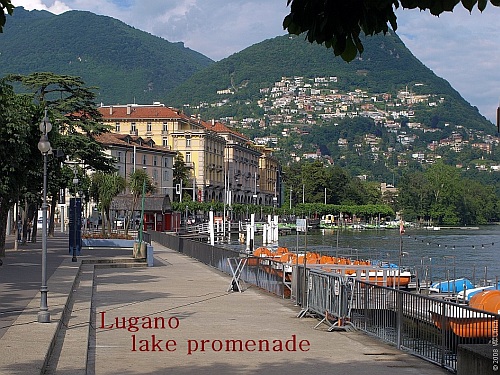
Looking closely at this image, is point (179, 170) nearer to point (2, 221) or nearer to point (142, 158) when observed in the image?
point (142, 158)

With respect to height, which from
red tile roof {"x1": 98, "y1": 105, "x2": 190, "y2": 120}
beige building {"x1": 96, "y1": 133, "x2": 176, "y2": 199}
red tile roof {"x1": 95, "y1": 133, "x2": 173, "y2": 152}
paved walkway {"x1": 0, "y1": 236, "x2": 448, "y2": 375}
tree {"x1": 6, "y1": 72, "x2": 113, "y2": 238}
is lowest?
paved walkway {"x1": 0, "y1": 236, "x2": 448, "y2": 375}

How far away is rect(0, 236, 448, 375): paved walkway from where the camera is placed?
42.7ft

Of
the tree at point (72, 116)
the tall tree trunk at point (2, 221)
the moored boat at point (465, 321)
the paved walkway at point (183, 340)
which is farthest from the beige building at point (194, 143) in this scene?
the moored boat at point (465, 321)

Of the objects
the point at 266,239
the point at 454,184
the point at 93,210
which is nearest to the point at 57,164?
the point at 266,239

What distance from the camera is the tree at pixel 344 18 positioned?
6.30 metres

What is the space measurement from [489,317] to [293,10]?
25.3 feet

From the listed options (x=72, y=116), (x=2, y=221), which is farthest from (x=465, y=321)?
(x=72, y=116)

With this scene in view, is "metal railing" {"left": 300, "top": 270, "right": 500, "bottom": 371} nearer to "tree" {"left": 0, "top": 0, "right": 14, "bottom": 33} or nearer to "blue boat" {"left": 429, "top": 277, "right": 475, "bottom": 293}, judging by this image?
"tree" {"left": 0, "top": 0, "right": 14, "bottom": 33}

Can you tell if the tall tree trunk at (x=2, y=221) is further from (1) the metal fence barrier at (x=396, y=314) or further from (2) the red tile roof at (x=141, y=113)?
(2) the red tile roof at (x=141, y=113)

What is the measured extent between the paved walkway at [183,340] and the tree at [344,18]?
6551 millimetres

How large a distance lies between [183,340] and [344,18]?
10784 mm

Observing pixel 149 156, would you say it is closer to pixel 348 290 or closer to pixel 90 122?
pixel 90 122

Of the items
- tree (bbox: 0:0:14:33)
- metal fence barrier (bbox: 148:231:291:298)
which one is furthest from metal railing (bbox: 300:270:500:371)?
tree (bbox: 0:0:14:33)

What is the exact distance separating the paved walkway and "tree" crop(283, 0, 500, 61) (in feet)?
21.5
